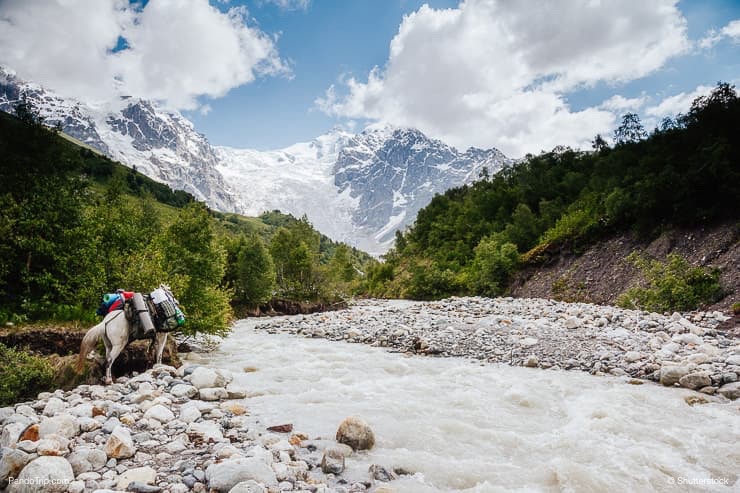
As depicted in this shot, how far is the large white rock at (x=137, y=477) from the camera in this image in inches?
191

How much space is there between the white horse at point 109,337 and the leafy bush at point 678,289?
79.2 ft

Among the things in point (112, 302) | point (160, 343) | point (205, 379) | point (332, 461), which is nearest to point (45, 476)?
point (332, 461)

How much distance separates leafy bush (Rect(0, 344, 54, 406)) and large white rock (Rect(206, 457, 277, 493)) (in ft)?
20.2

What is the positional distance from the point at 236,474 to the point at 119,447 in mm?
2174

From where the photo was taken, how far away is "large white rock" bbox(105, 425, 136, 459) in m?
5.63

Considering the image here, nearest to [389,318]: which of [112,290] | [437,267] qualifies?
[112,290]

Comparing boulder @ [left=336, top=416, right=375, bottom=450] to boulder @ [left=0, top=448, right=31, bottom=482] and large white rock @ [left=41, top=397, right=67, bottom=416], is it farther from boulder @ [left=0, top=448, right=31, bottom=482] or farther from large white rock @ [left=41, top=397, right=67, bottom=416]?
large white rock @ [left=41, top=397, right=67, bottom=416]

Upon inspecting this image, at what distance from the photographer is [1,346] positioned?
8.13 metres

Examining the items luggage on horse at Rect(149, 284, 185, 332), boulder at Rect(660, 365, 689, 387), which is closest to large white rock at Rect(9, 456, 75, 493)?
luggage on horse at Rect(149, 284, 185, 332)

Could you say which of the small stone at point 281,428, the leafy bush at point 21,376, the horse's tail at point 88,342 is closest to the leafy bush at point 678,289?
the small stone at point 281,428

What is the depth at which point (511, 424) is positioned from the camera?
7852 mm

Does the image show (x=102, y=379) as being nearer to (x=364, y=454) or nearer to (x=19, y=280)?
(x=19, y=280)

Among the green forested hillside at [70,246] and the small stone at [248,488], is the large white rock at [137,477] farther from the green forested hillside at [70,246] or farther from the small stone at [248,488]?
the green forested hillside at [70,246]

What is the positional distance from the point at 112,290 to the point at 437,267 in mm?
51455
